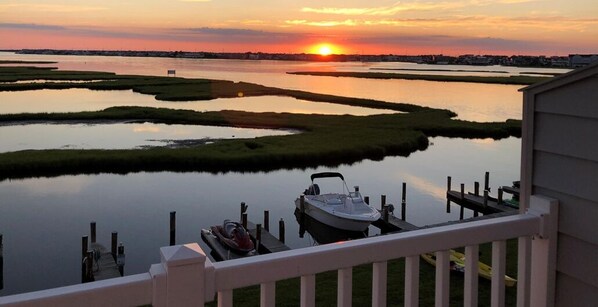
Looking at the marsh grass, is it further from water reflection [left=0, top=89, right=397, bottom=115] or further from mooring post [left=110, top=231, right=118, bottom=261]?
mooring post [left=110, top=231, right=118, bottom=261]

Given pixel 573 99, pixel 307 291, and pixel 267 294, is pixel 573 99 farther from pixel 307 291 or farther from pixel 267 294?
pixel 267 294

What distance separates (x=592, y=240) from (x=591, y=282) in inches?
12.0

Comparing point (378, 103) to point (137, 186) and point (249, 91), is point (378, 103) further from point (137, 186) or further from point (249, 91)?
point (137, 186)

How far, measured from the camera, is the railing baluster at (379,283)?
333 centimetres

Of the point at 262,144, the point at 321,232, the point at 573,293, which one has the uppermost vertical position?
the point at 573,293

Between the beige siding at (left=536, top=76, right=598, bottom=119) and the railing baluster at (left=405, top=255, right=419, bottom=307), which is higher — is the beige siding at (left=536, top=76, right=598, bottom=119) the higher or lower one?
the higher one

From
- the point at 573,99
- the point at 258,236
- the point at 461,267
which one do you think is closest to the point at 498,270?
the point at 573,99

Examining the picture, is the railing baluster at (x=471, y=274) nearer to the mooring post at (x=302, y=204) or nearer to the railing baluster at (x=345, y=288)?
the railing baluster at (x=345, y=288)

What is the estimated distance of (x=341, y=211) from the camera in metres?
24.1

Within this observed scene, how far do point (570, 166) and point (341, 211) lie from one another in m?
20.3

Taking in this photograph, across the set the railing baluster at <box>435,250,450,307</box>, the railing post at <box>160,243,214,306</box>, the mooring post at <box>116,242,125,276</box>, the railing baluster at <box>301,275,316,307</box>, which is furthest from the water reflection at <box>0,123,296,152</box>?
the railing post at <box>160,243,214,306</box>

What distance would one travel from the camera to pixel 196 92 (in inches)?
3720

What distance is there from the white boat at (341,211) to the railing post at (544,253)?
63.2ft

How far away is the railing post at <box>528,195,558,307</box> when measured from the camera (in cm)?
398
